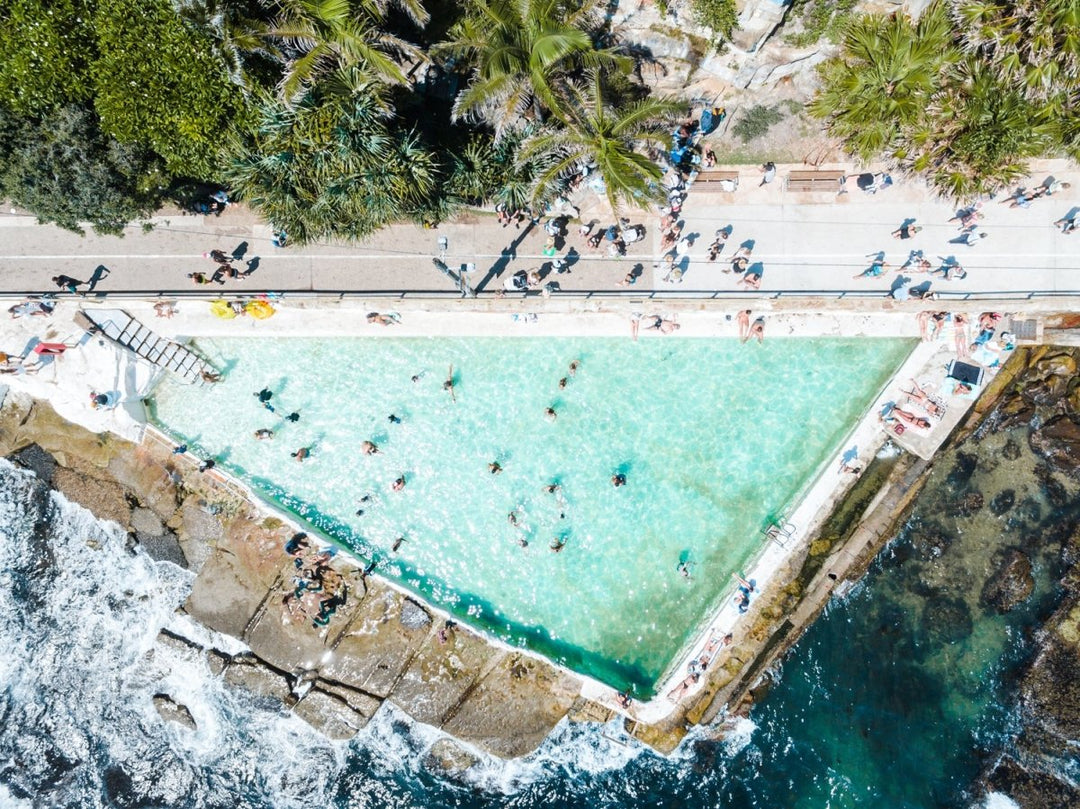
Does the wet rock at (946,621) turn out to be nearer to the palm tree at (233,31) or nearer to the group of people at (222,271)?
the group of people at (222,271)

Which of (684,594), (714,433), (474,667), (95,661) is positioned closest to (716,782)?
(684,594)

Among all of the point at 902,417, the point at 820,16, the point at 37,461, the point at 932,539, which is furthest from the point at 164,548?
the point at 932,539

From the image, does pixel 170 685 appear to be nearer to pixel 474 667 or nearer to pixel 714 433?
pixel 474 667

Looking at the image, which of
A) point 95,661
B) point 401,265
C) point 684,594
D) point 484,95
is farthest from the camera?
point 95,661

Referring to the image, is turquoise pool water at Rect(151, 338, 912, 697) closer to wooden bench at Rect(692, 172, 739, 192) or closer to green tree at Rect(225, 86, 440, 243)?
wooden bench at Rect(692, 172, 739, 192)

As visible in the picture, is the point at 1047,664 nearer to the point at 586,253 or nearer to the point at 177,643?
the point at 586,253
